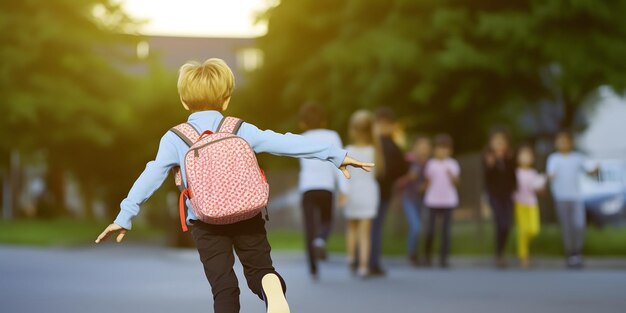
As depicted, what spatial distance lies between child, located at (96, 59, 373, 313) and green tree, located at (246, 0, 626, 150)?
15.8m

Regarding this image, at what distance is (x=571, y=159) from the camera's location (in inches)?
624

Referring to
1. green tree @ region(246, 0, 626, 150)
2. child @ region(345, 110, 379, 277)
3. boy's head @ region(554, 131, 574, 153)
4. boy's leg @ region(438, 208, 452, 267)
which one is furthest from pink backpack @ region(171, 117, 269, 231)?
green tree @ region(246, 0, 626, 150)

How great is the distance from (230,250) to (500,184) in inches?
418

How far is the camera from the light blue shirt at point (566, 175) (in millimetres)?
15789

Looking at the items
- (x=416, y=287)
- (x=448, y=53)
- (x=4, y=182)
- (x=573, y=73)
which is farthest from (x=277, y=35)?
(x=4, y=182)

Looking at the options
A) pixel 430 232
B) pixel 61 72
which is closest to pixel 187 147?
pixel 430 232

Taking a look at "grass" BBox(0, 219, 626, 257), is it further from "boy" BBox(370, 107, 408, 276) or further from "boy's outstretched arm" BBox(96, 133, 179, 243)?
"boy's outstretched arm" BBox(96, 133, 179, 243)

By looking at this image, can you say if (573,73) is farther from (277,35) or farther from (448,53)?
(277,35)

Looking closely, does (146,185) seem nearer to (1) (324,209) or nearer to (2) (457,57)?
(1) (324,209)

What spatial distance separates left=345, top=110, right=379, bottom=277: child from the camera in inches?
523

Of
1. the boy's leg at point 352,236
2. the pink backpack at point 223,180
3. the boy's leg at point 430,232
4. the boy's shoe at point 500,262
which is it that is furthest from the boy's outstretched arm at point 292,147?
the boy's leg at point 430,232

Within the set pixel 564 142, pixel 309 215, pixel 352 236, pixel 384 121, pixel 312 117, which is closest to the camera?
pixel 312 117

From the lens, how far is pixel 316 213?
41.5 ft

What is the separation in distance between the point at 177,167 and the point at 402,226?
18755 mm
